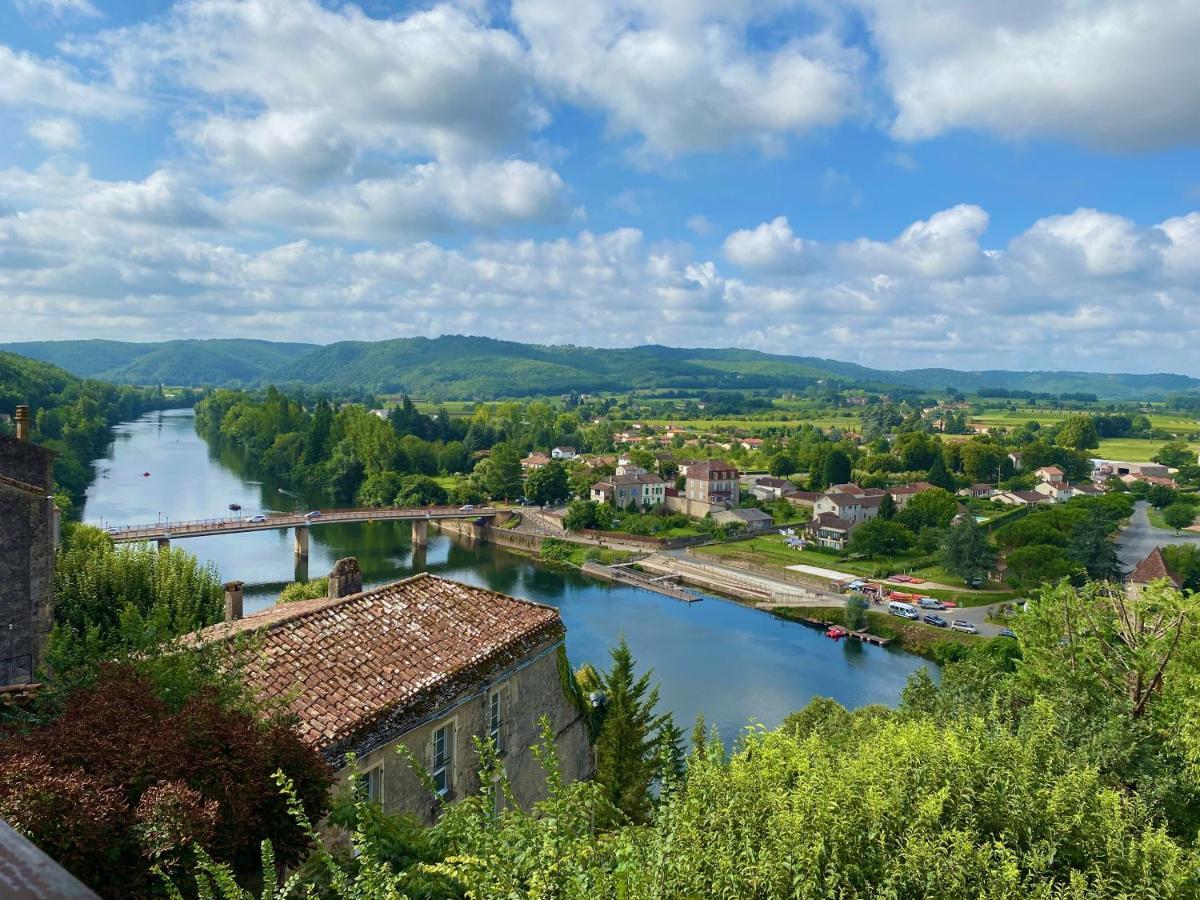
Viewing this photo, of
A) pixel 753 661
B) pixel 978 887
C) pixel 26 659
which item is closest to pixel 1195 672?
pixel 978 887

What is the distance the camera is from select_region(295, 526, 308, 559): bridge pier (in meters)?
50.1

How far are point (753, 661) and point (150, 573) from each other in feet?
84.3

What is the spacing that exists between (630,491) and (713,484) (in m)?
7.43

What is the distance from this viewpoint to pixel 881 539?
2159 inches

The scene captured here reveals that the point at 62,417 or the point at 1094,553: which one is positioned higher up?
the point at 62,417

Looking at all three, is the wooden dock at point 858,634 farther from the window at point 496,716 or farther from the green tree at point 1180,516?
the green tree at point 1180,516

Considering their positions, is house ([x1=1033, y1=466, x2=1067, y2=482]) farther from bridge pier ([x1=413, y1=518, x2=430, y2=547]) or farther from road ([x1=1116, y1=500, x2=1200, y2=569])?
bridge pier ([x1=413, y1=518, x2=430, y2=547])

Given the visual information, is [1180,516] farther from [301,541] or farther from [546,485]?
[301,541]

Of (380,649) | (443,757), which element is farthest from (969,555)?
(380,649)

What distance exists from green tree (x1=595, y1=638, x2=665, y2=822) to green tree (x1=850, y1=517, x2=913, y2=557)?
43842 millimetres

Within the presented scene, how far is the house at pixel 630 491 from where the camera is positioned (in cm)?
6956

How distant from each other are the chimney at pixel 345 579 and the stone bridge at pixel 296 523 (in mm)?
28584

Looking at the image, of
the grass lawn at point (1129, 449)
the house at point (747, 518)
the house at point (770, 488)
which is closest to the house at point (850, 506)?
the house at point (747, 518)

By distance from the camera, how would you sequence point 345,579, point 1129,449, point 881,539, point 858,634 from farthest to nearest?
point 1129,449 → point 881,539 → point 858,634 → point 345,579
